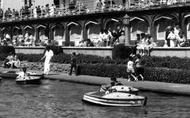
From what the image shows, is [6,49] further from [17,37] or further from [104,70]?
[104,70]

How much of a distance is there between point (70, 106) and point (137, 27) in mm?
23172

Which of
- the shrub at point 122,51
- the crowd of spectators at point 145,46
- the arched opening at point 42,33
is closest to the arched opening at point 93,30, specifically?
the arched opening at point 42,33

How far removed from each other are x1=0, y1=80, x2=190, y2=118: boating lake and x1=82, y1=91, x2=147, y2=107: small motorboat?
0.25 metres

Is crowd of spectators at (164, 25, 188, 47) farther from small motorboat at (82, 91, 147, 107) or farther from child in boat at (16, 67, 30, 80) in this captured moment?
small motorboat at (82, 91, 147, 107)

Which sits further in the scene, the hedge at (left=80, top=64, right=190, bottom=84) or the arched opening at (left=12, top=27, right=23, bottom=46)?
the arched opening at (left=12, top=27, right=23, bottom=46)

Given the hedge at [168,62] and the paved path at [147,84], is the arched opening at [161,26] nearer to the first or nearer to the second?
the hedge at [168,62]

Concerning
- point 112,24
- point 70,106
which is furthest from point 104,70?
point 112,24

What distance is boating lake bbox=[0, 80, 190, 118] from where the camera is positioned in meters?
23.9

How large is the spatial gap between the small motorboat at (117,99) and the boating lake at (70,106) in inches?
10.0

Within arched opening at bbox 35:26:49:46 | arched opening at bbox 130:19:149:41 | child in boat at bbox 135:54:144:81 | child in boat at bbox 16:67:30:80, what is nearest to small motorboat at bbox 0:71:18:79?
child in boat at bbox 16:67:30:80

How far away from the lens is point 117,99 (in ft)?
84.6

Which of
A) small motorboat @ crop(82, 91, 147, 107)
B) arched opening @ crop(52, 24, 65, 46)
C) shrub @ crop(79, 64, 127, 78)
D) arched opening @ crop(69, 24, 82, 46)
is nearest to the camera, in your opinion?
small motorboat @ crop(82, 91, 147, 107)

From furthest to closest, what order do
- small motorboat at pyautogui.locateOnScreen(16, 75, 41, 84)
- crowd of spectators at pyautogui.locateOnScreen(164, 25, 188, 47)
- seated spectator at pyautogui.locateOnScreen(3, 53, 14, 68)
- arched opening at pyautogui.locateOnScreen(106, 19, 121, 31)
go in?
arched opening at pyautogui.locateOnScreen(106, 19, 121, 31), seated spectator at pyautogui.locateOnScreen(3, 53, 14, 68), crowd of spectators at pyautogui.locateOnScreen(164, 25, 188, 47), small motorboat at pyautogui.locateOnScreen(16, 75, 41, 84)

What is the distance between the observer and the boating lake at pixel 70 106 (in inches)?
942
